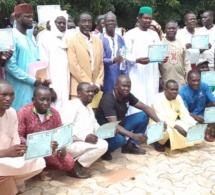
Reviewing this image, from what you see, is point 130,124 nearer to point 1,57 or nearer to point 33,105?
point 33,105

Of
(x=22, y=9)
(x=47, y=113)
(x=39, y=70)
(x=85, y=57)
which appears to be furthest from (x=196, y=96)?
(x=22, y=9)

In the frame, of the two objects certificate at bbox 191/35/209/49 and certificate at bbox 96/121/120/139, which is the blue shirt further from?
certificate at bbox 96/121/120/139

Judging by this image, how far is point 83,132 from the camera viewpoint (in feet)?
14.3

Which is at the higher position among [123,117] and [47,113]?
[47,113]

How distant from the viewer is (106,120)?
483cm

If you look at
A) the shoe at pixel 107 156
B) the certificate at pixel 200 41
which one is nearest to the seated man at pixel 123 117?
the shoe at pixel 107 156

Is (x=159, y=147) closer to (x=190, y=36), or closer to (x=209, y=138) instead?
(x=209, y=138)

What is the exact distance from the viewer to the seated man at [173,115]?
5066 mm

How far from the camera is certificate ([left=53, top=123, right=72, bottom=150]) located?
3.66 metres

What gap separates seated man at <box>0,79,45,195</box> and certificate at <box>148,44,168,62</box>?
7.52ft

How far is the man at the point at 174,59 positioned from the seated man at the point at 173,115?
1.84ft

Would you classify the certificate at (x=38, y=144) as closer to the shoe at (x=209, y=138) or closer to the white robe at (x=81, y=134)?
the white robe at (x=81, y=134)

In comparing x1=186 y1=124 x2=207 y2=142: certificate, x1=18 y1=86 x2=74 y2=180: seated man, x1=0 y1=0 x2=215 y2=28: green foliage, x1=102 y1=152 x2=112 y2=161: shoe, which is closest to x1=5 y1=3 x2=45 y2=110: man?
x1=18 y1=86 x2=74 y2=180: seated man

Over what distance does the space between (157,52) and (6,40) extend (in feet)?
6.97
